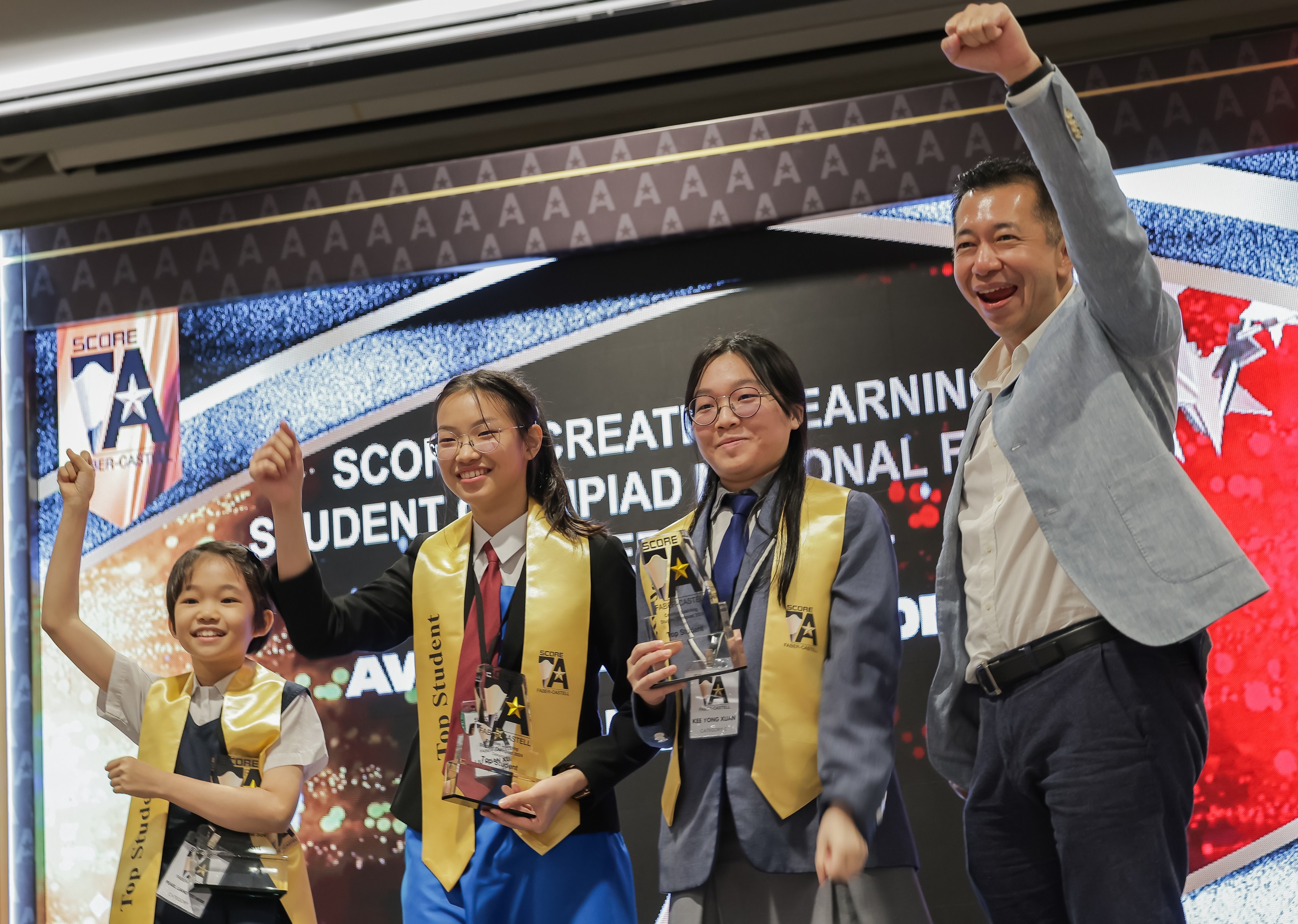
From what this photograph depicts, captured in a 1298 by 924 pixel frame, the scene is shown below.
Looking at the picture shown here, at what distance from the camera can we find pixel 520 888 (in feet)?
6.79

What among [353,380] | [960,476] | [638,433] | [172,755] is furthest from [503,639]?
[353,380]

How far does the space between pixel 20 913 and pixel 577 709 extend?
9.38 ft

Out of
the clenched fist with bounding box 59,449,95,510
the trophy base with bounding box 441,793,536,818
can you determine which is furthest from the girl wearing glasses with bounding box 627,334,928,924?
the clenched fist with bounding box 59,449,95,510

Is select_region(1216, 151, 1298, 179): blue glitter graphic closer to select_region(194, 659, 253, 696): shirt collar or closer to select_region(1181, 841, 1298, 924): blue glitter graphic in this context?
select_region(1181, 841, 1298, 924): blue glitter graphic

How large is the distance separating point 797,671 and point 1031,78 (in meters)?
1.01

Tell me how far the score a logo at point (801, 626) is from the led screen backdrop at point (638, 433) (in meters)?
1.69

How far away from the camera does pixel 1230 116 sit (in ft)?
12.0

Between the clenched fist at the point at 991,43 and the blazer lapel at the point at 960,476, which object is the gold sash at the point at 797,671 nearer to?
the blazer lapel at the point at 960,476

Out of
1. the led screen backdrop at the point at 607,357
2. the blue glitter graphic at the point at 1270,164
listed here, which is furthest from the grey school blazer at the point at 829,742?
the blue glitter graphic at the point at 1270,164

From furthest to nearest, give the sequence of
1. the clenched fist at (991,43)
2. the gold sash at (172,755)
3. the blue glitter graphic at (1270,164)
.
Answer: the blue glitter graphic at (1270,164), the gold sash at (172,755), the clenched fist at (991,43)

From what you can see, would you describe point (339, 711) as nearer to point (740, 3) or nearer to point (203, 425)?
point (203, 425)

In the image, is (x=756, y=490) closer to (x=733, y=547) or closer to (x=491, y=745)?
(x=733, y=547)

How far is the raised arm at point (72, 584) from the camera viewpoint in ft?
8.55

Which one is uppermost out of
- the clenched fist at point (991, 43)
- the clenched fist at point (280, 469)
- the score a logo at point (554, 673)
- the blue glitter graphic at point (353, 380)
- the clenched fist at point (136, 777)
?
the blue glitter graphic at point (353, 380)
